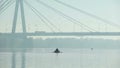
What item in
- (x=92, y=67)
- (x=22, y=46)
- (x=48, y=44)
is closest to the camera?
(x=92, y=67)

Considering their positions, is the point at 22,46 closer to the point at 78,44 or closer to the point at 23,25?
the point at 78,44

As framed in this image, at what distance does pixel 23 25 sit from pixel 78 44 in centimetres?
3251

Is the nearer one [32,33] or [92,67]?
[92,67]

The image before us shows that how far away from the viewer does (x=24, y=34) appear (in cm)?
3475

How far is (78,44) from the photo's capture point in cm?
6581

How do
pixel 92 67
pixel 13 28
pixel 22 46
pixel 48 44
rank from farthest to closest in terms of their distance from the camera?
pixel 48 44, pixel 22 46, pixel 13 28, pixel 92 67

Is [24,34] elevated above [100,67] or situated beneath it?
elevated above

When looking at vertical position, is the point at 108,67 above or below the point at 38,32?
below

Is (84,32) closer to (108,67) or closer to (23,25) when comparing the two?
(23,25)

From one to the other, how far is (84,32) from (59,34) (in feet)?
6.26

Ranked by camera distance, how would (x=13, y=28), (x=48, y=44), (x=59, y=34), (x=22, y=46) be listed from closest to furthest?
1. (x=13, y=28)
2. (x=59, y=34)
3. (x=22, y=46)
4. (x=48, y=44)

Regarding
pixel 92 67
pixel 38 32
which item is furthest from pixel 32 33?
pixel 92 67

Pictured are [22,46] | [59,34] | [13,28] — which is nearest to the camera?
[13,28]

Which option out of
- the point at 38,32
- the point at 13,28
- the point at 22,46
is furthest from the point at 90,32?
the point at 22,46
